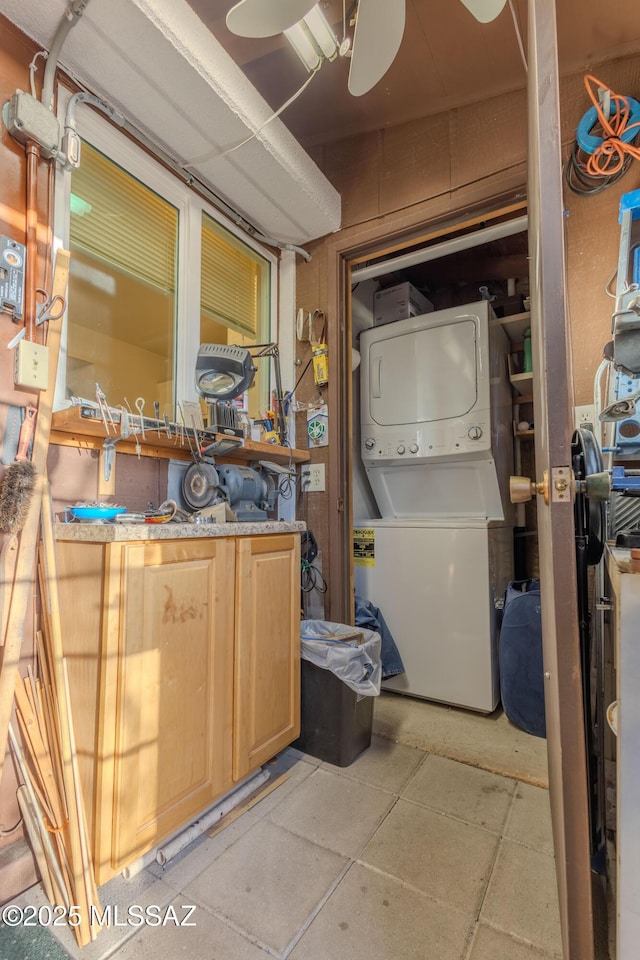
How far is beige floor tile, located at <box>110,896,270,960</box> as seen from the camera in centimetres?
96

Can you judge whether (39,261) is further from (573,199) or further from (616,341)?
(573,199)

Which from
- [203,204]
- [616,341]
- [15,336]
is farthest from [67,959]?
[203,204]

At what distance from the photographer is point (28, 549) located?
3.68ft

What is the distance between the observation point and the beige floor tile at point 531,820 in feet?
4.28

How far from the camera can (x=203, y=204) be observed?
200 centimetres

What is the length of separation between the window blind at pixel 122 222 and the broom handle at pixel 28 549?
1.33ft

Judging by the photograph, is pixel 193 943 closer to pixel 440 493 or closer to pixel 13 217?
pixel 13 217

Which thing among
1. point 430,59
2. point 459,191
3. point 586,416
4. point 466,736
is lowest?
point 466,736

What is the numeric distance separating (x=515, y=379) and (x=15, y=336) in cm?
246

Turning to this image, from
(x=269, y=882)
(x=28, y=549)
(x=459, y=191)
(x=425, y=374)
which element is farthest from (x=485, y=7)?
(x=269, y=882)

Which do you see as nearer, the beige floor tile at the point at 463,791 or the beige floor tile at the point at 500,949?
the beige floor tile at the point at 500,949

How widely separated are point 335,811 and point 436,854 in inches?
13.0

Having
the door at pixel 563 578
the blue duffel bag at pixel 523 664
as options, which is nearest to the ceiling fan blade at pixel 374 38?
the door at pixel 563 578

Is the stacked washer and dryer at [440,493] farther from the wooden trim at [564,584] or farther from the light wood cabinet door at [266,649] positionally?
the wooden trim at [564,584]
